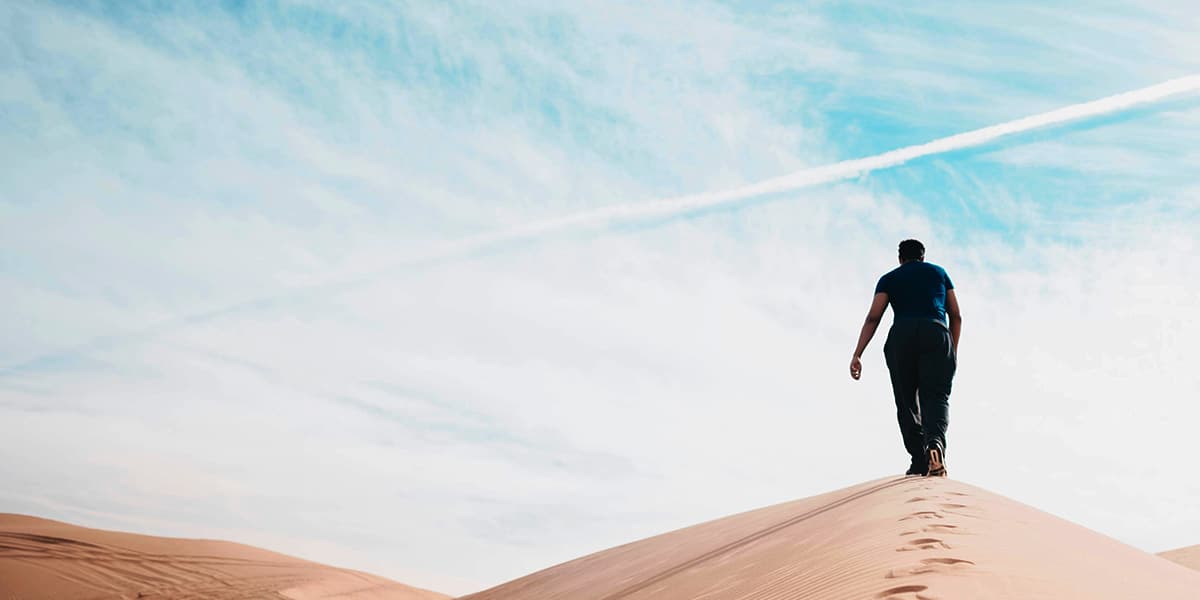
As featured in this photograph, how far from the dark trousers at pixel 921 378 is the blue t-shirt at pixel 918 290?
9 cm

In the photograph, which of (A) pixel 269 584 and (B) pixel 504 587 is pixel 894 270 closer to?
(B) pixel 504 587

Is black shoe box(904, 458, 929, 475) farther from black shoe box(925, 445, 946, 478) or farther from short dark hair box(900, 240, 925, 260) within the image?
short dark hair box(900, 240, 925, 260)

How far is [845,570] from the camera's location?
12.1 ft

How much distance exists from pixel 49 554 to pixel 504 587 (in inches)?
336

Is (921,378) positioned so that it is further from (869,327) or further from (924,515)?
(924,515)

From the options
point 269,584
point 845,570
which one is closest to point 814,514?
point 845,570

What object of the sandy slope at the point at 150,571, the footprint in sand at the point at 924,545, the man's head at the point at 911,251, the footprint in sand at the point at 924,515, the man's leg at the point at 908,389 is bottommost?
the sandy slope at the point at 150,571

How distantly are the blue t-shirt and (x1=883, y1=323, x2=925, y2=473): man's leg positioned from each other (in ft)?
0.51

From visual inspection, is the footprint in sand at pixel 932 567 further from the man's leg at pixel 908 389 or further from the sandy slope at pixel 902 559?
the man's leg at pixel 908 389

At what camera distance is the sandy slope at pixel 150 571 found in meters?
12.6

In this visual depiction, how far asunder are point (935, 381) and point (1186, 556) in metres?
5.47

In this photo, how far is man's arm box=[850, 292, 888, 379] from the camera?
291 inches

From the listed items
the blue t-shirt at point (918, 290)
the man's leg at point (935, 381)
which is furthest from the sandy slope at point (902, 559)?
the blue t-shirt at point (918, 290)

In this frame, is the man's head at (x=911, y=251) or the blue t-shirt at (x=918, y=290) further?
the man's head at (x=911, y=251)
